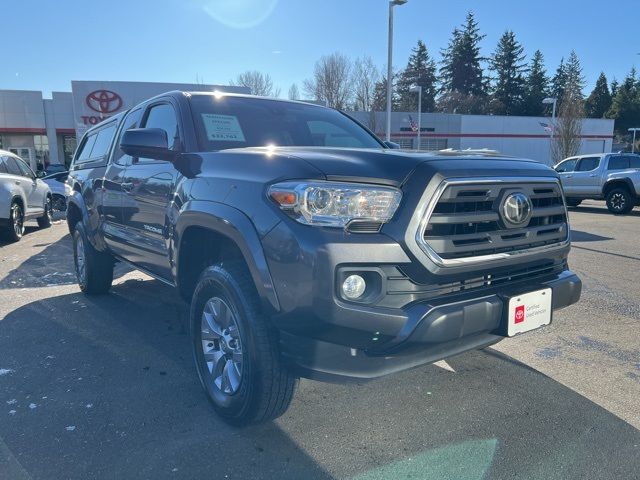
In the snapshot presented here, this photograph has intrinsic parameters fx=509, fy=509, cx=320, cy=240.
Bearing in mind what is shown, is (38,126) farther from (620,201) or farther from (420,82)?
(420,82)

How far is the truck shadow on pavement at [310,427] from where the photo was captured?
252cm

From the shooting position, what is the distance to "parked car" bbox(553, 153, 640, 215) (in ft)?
47.1

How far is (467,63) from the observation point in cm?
6856

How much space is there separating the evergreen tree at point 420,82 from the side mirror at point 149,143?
229ft

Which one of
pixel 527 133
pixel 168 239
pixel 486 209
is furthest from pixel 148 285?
pixel 527 133

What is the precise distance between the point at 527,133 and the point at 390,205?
46967 millimetres

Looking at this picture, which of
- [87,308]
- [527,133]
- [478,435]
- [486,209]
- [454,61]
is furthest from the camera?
[454,61]

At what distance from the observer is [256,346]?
8.22 ft

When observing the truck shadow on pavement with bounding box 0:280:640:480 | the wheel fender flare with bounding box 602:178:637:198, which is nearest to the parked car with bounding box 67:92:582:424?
the truck shadow on pavement with bounding box 0:280:640:480

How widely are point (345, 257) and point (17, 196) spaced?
10.1 m

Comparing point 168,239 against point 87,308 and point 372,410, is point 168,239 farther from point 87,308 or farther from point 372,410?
point 87,308

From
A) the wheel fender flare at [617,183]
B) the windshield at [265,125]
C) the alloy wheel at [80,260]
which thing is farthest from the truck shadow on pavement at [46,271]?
the wheel fender flare at [617,183]

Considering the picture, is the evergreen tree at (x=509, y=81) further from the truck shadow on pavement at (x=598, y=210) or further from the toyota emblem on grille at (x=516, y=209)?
the toyota emblem on grille at (x=516, y=209)

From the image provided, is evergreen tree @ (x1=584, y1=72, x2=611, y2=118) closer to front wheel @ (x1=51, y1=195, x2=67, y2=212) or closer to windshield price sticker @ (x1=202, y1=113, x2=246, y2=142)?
front wheel @ (x1=51, y1=195, x2=67, y2=212)
